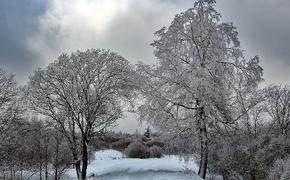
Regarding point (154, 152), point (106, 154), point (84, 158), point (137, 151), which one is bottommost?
point (84, 158)

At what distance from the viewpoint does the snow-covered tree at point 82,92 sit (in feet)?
114

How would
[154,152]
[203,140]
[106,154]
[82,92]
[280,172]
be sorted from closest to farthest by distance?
[280,172]
[203,140]
[82,92]
[154,152]
[106,154]

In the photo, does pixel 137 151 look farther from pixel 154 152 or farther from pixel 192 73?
pixel 192 73

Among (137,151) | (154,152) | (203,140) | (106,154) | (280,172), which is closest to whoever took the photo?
(280,172)

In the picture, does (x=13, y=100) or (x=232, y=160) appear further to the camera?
(x=13, y=100)

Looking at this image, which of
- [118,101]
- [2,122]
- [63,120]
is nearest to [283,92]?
[118,101]

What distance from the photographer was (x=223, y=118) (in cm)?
2795

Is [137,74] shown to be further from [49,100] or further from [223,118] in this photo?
[49,100]

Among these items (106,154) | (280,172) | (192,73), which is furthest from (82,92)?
(106,154)

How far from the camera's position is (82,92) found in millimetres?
34938

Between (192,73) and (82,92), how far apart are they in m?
10.9

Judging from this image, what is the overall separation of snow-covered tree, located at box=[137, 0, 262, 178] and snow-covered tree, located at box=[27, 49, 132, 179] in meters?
6.38

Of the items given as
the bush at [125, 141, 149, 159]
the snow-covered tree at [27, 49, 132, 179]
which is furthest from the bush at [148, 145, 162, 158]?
the snow-covered tree at [27, 49, 132, 179]

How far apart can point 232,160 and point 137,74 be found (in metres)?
7.83
